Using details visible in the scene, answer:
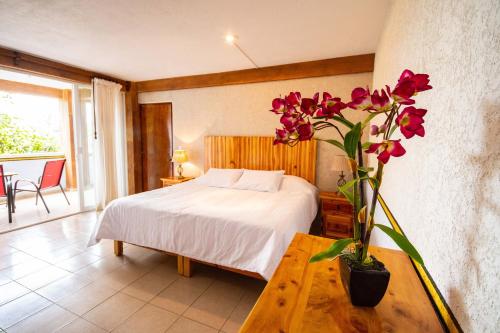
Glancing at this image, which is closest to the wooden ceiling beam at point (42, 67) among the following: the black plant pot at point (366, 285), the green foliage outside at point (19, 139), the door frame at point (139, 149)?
the door frame at point (139, 149)

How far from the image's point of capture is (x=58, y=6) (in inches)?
77.1

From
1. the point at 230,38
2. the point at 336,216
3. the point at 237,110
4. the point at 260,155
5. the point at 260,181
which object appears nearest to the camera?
the point at 230,38

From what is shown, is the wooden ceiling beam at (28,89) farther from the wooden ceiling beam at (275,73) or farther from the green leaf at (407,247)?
the green leaf at (407,247)

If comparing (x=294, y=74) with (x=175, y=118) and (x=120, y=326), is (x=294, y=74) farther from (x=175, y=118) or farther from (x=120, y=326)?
(x=120, y=326)

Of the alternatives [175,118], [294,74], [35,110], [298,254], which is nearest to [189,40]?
[294,74]

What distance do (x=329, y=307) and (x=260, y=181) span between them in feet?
8.22

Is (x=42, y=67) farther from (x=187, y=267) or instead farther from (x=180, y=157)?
(x=187, y=267)

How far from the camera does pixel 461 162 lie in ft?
1.94

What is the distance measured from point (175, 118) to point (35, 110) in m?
3.76

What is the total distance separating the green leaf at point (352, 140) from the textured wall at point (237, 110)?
2.85m

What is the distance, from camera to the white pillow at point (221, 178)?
333 centimetres

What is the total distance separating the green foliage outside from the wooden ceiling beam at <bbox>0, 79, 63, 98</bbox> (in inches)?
30.3

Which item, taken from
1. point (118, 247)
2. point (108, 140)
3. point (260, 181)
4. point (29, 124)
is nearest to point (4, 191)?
point (108, 140)

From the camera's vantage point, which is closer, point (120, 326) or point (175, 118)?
point (120, 326)
